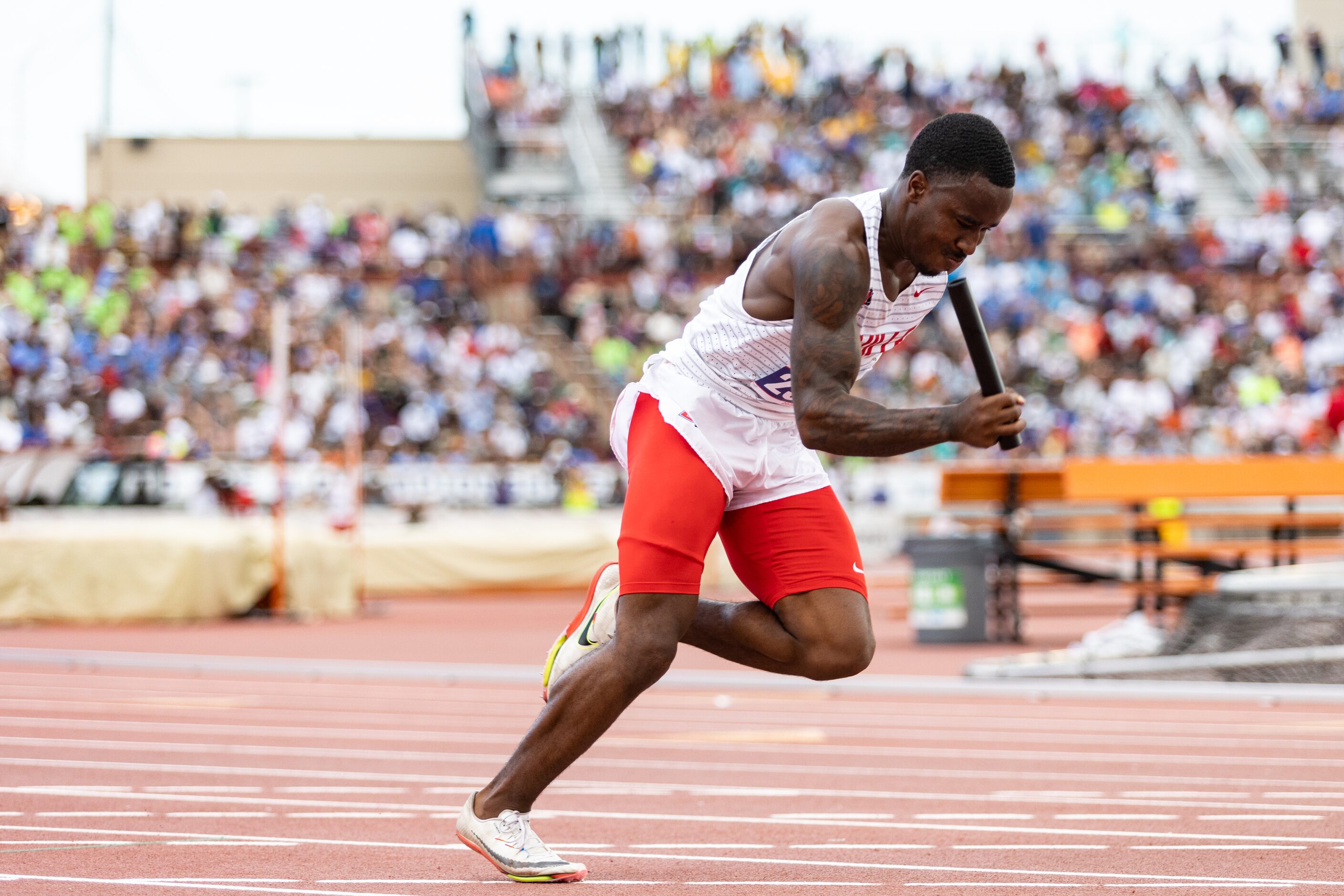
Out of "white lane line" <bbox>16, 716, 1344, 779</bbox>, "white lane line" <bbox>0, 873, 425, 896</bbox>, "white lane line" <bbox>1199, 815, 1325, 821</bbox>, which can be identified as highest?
"white lane line" <bbox>0, 873, 425, 896</bbox>

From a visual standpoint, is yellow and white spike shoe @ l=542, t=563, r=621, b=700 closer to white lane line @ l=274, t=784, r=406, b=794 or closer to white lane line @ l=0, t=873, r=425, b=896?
white lane line @ l=0, t=873, r=425, b=896

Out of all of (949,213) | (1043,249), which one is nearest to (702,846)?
(949,213)

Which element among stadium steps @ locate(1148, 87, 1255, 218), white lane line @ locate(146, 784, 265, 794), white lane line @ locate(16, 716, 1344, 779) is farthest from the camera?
stadium steps @ locate(1148, 87, 1255, 218)

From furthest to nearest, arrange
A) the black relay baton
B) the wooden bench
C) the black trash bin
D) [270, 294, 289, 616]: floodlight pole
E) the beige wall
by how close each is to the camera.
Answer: the beige wall, [270, 294, 289, 616]: floodlight pole, the black trash bin, the wooden bench, the black relay baton

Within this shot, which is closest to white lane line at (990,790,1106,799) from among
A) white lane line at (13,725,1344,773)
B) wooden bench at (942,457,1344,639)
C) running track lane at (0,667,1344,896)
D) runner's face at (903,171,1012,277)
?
running track lane at (0,667,1344,896)

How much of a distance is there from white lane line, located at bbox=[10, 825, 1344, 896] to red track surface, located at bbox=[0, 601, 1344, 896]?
0.05 ft

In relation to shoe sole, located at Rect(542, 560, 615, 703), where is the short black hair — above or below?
above

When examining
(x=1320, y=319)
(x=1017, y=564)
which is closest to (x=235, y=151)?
(x=1320, y=319)

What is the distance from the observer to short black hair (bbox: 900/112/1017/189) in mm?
3709

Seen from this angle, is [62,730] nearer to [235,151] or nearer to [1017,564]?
[1017,564]

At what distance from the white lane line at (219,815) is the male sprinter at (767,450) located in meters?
1.35

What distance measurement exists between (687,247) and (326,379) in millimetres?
7712

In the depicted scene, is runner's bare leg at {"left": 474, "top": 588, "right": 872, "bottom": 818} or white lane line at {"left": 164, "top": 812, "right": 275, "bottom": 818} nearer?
runner's bare leg at {"left": 474, "top": 588, "right": 872, "bottom": 818}

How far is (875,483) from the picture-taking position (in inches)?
914
